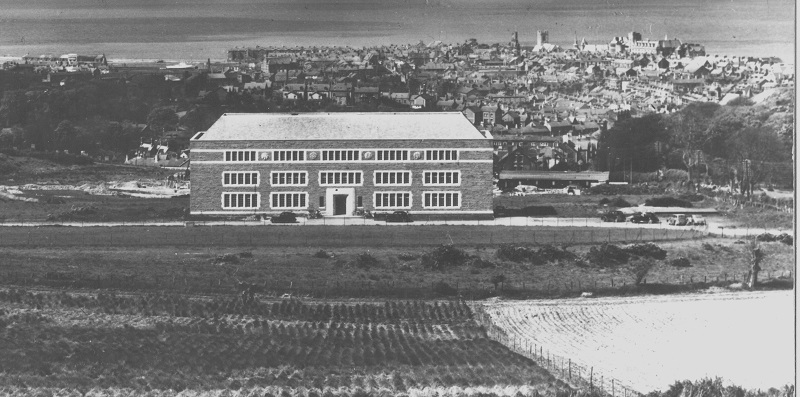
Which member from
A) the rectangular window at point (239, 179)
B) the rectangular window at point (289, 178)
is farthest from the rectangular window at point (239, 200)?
the rectangular window at point (289, 178)

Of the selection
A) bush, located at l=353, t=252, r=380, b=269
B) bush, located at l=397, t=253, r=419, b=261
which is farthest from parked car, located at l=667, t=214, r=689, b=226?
bush, located at l=353, t=252, r=380, b=269

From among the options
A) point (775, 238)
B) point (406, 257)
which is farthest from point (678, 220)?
point (406, 257)

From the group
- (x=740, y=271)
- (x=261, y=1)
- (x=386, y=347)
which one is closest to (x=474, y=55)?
(x=261, y=1)

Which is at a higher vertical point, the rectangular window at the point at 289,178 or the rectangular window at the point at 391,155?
the rectangular window at the point at 391,155

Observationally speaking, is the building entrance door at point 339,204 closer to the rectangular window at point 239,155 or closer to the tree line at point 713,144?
the rectangular window at point 239,155

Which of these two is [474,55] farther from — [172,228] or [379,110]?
[172,228]

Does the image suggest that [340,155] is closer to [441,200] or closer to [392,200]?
[392,200]
